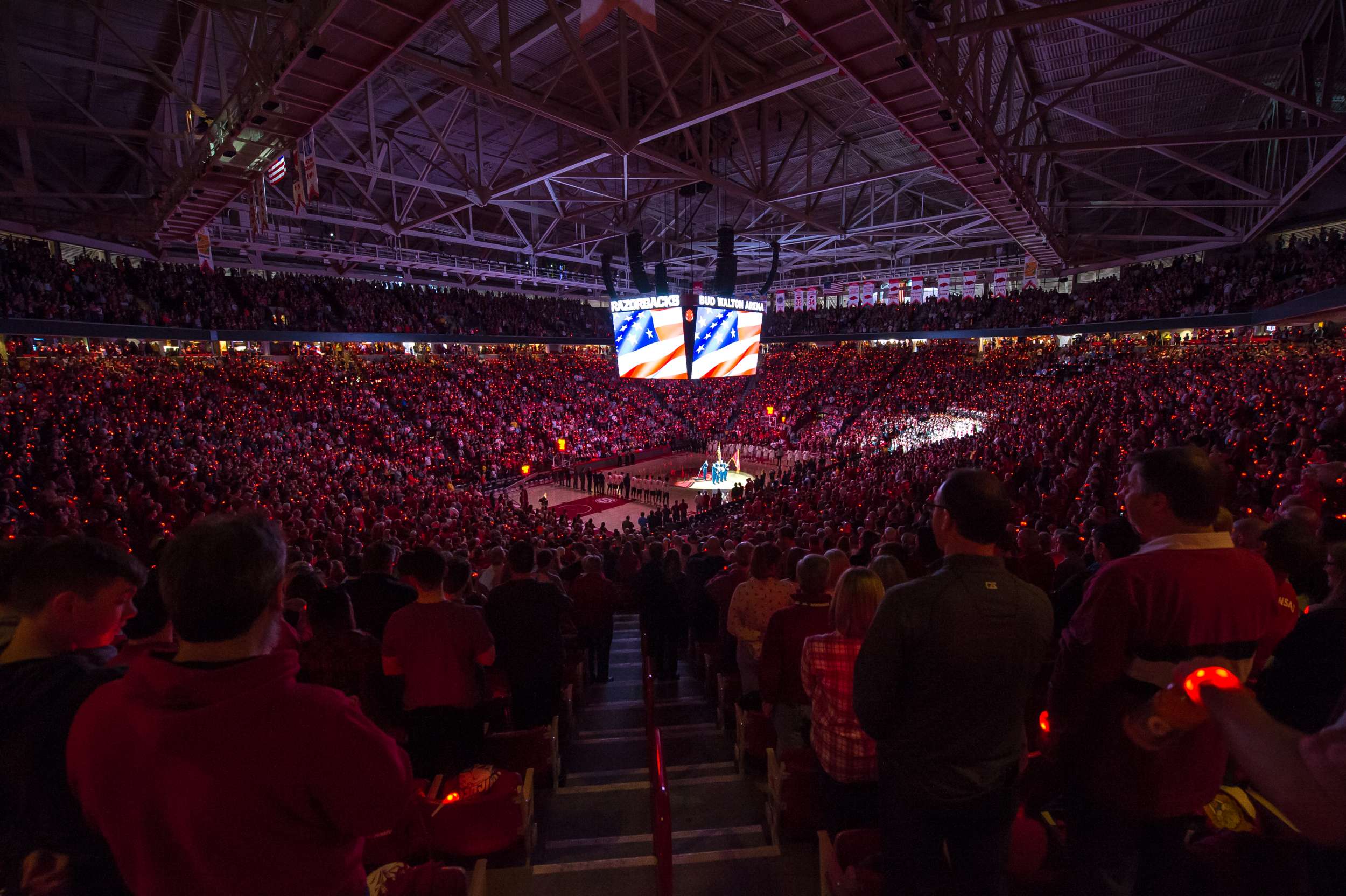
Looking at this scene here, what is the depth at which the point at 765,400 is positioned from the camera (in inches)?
1454

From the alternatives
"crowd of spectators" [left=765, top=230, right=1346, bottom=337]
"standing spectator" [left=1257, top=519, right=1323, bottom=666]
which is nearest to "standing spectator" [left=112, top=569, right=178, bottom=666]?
"standing spectator" [left=1257, top=519, right=1323, bottom=666]

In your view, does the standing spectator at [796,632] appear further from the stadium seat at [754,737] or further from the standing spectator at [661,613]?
the standing spectator at [661,613]

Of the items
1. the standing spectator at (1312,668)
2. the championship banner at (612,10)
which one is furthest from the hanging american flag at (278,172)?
the standing spectator at (1312,668)

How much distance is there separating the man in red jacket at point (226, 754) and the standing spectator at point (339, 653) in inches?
68.5

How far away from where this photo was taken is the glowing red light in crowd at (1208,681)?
131cm

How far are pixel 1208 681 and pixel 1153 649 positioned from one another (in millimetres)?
559

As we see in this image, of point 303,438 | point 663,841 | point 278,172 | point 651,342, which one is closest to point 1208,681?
point 663,841

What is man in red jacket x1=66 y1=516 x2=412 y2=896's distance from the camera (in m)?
1.18

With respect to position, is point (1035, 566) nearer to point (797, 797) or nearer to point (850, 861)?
point (797, 797)

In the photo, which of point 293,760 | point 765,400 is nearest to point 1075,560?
point 293,760

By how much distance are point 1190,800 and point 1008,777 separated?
0.53m

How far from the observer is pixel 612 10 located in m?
5.11

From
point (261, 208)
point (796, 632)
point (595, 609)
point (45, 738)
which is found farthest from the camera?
point (261, 208)

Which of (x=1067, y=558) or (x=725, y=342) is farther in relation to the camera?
(x=725, y=342)
